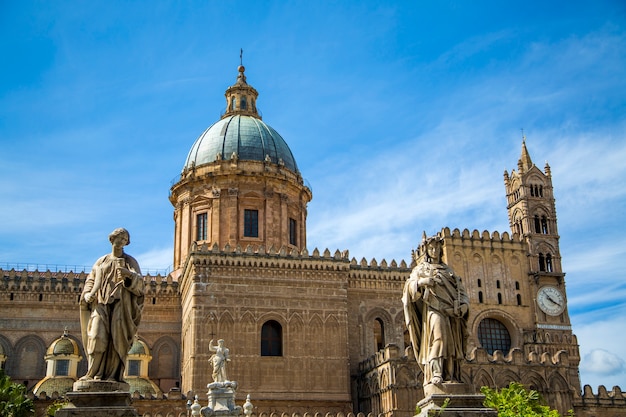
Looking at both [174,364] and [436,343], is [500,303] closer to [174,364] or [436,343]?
[174,364]

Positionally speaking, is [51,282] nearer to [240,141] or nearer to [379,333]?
[240,141]

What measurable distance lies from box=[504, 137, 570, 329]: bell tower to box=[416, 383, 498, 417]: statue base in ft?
123

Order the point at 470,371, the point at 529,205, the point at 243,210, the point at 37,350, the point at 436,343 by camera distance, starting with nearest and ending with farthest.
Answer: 1. the point at 436,343
2. the point at 470,371
3. the point at 37,350
4. the point at 243,210
5. the point at 529,205

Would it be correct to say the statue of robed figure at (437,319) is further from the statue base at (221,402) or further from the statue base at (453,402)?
the statue base at (221,402)

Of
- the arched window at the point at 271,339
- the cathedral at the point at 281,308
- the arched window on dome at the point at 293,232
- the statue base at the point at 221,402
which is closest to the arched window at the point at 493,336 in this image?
Result: the cathedral at the point at 281,308

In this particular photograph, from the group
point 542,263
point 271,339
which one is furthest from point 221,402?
point 542,263

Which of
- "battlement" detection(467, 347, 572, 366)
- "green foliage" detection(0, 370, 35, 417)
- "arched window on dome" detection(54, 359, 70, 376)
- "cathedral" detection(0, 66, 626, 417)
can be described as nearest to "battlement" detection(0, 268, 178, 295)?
"cathedral" detection(0, 66, 626, 417)

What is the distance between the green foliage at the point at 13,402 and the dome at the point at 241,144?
1817 cm

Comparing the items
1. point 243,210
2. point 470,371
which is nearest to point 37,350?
point 243,210

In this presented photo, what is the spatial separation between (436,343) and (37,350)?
35922 millimetres

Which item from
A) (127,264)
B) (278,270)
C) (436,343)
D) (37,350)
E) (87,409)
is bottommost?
(87,409)

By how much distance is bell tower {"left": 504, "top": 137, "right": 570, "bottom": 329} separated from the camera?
44562 millimetres

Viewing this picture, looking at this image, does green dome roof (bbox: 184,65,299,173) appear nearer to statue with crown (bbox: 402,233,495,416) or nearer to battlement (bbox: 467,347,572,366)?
battlement (bbox: 467,347,572,366)

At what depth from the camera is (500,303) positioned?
144 ft
